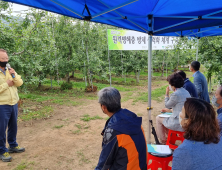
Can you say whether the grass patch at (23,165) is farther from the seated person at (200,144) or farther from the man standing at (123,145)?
the seated person at (200,144)

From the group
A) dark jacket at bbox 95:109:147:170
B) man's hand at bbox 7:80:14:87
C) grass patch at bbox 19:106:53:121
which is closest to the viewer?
dark jacket at bbox 95:109:147:170

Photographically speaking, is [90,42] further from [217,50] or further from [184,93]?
[184,93]

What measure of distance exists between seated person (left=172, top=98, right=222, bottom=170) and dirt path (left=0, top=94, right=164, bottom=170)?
2.17m

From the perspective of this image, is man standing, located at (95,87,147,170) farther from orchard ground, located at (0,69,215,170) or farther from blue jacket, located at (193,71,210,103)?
blue jacket, located at (193,71,210,103)

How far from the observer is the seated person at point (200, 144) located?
4.15 ft

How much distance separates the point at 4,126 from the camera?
3027 millimetres

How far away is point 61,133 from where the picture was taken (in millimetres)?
4445

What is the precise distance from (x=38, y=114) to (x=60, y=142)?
224 centimetres

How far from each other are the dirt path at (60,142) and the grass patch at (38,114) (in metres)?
0.27

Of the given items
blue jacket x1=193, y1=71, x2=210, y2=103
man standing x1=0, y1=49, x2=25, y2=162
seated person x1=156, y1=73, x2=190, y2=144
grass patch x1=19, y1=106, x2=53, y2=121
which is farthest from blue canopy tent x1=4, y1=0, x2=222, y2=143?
grass patch x1=19, y1=106, x2=53, y2=121

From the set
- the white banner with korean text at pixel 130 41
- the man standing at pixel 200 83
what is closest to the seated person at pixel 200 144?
the man standing at pixel 200 83

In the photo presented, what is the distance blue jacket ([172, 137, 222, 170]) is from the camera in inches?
49.6

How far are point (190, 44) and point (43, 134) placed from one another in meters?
5.61

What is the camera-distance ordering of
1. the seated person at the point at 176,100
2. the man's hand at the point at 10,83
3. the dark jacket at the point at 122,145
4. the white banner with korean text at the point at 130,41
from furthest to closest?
the white banner with korean text at the point at 130,41, the man's hand at the point at 10,83, the seated person at the point at 176,100, the dark jacket at the point at 122,145
